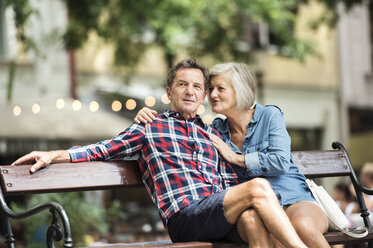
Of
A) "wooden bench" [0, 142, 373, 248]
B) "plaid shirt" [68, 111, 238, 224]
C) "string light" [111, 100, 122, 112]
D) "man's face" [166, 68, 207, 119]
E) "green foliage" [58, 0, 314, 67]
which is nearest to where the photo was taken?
"wooden bench" [0, 142, 373, 248]

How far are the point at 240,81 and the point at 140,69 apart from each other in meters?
10.6

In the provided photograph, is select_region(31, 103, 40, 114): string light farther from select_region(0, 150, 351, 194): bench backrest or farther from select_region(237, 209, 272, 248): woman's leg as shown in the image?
select_region(237, 209, 272, 248): woman's leg

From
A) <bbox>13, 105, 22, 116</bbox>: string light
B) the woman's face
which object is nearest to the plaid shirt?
the woman's face

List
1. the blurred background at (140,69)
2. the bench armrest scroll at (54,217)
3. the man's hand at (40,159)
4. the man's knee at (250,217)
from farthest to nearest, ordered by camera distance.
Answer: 1. the blurred background at (140,69)
2. the man's hand at (40,159)
3. the man's knee at (250,217)
4. the bench armrest scroll at (54,217)

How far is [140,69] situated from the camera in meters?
15.2

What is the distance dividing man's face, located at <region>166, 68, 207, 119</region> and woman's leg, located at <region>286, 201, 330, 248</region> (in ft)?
2.98

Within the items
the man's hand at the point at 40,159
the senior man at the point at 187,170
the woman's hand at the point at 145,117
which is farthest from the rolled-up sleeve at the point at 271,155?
the man's hand at the point at 40,159

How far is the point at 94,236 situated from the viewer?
7977 mm

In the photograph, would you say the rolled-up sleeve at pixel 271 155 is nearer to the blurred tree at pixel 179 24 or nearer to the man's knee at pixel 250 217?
the man's knee at pixel 250 217

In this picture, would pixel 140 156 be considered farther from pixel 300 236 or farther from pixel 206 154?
pixel 300 236

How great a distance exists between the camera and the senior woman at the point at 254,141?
14.8 feet

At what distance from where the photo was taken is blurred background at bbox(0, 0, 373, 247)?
Answer: 31.8ft

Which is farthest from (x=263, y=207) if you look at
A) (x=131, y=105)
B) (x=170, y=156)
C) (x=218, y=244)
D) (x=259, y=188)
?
(x=131, y=105)

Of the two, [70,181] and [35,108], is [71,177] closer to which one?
[70,181]
